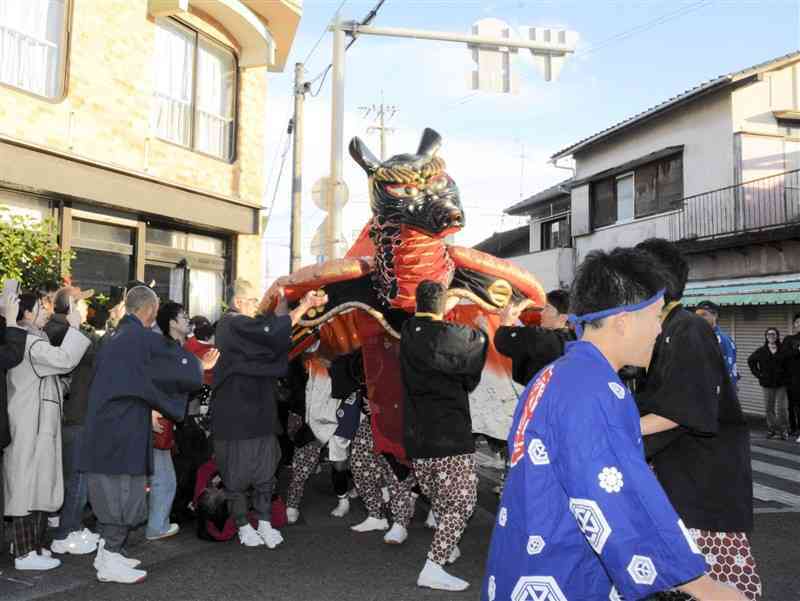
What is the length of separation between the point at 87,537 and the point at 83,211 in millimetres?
5608

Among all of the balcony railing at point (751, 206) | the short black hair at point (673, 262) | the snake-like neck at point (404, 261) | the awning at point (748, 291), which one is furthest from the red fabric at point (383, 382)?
the balcony railing at point (751, 206)

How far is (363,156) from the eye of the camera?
16.6 feet

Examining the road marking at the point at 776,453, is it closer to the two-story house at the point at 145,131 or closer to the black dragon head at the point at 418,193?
the black dragon head at the point at 418,193

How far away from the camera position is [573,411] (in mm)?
1722

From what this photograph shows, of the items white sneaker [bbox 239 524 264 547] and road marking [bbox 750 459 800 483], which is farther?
road marking [bbox 750 459 800 483]

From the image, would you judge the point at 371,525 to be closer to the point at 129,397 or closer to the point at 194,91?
the point at 129,397

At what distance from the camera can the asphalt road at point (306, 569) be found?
4266 mm

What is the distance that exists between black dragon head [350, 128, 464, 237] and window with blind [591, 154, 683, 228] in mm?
13254

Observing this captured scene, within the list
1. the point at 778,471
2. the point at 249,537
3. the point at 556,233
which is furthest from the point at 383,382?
the point at 556,233

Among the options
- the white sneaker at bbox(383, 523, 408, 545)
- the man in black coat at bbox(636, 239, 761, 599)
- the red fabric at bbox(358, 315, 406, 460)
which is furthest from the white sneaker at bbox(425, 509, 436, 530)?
the man in black coat at bbox(636, 239, 761, 599)

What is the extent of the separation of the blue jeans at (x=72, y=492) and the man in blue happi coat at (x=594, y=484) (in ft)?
13.8

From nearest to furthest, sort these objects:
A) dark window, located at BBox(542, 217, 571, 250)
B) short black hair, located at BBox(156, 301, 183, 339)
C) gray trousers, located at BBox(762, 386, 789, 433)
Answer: short black hair, located at BBox(156, 301, 183, 339) < gray trousers, located at BBox(762, 386, 789, 433) < dark window, located at BBox(542, 217, 571, 250)

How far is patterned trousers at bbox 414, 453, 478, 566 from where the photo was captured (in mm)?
4324

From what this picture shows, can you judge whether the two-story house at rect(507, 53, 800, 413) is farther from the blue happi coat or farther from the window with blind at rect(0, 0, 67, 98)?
the blue happi coat
